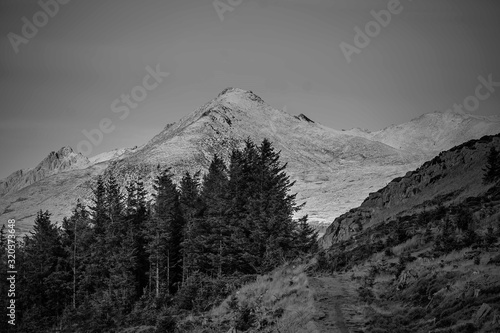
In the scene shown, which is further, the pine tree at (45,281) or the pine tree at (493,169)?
the pine tree at (45,281)

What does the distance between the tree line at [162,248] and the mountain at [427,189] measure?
460cm

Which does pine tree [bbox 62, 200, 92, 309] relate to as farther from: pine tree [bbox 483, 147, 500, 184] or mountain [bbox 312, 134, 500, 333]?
pine tree [bbox 483, 147, 500, 184]

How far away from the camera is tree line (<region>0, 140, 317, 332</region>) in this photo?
33.4 m

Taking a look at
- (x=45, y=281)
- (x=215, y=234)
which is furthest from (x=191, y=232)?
(x=45, y=281)

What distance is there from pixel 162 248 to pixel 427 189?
27001 millimetres

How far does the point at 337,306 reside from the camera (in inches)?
551

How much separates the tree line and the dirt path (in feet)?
38.4

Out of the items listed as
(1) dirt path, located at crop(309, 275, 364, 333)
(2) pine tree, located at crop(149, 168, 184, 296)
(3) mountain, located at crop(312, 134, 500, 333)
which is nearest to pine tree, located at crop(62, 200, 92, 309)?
(2) pine tree, located at crop(149, 168, 184, 296)

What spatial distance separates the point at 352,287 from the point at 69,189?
15943cm

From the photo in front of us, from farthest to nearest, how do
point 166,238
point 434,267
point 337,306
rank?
point 166,238 → point 434,267 → point 337,306

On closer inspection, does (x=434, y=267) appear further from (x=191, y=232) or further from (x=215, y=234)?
(x=191, y=232)

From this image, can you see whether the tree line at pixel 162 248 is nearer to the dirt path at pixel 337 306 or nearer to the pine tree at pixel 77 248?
the pine tree at pixel 77 248

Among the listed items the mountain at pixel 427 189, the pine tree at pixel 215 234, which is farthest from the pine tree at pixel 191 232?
the mountain at pixel 427 189

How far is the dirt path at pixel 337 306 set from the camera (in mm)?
11875
